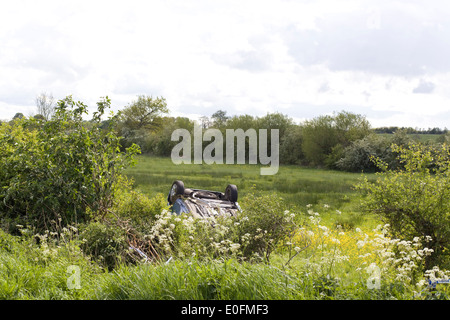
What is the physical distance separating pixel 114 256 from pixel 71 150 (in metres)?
3.67

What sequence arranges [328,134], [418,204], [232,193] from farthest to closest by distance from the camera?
[328,134]
[232,193]
[418,204]

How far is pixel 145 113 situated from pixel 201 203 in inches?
2284

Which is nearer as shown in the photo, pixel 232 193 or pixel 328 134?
pixel 232 193

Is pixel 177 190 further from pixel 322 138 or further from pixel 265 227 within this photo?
pixel 322 138

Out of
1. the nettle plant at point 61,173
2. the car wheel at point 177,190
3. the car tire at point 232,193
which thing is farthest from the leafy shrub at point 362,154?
the nettle plant at point 61,173

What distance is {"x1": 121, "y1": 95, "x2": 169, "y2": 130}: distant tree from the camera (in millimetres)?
65625

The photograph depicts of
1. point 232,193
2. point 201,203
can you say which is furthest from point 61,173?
point 232,193

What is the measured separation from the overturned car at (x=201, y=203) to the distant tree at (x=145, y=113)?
178 ft

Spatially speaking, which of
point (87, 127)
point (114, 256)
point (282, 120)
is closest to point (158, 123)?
point (282, 120)

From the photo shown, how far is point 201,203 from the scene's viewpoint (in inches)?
427

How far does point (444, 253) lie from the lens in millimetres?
8086

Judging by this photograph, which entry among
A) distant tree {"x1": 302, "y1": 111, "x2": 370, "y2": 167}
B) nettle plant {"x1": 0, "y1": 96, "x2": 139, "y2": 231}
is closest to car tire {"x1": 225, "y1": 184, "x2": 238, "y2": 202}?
nettle plant {"x1": 0, "y1": 96, "x2": 139, "y2": 231}

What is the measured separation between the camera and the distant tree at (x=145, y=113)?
6562 centimetres
